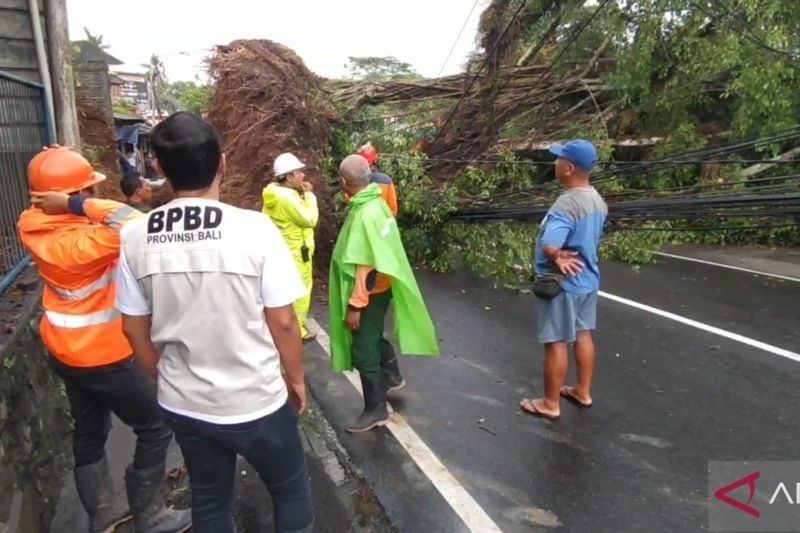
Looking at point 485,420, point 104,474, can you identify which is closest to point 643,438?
point 485,420

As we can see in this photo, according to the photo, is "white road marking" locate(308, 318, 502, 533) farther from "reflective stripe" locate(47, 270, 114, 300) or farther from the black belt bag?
"reflective stripe" locate(47, 270, 114, 300)

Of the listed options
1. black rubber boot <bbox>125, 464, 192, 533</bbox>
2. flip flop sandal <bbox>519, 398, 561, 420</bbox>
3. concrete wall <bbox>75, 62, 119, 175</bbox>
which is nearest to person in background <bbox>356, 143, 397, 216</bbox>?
flip flop sandal <bbox>519, 398, 561, 420</bbox>

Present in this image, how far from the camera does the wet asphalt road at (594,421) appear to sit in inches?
116

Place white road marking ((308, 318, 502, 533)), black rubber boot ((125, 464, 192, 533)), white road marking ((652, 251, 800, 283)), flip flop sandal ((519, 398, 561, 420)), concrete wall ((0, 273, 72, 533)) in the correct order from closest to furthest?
concrete wall ((0, 273, 72, 533)) → black rubber boot ((125, 464, 192, 533)) → white road marking ((308, 318, 502, 533)) → flip flop sandal ((519, 398, 561, 420)) → white road marking ((652, 251, 800, 283))

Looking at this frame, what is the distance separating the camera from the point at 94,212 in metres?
2.24

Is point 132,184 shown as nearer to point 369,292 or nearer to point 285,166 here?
point 369,292

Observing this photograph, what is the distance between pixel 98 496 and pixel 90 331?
0.88m

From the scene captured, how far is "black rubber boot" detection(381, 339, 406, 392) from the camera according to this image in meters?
4.12

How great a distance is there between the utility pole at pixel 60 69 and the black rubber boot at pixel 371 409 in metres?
3.61

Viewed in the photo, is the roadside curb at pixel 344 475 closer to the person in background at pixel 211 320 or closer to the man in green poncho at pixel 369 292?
the man in green poncho at pixel 369 292

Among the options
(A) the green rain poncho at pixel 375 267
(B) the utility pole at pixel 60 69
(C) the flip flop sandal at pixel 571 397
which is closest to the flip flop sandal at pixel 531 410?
(C) the flip flop sandal at pixel 571 397

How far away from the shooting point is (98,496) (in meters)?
2.68

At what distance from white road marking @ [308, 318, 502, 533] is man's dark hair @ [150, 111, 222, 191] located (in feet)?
6.80

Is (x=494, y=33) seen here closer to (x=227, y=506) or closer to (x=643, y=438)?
(x=643, y=438)
